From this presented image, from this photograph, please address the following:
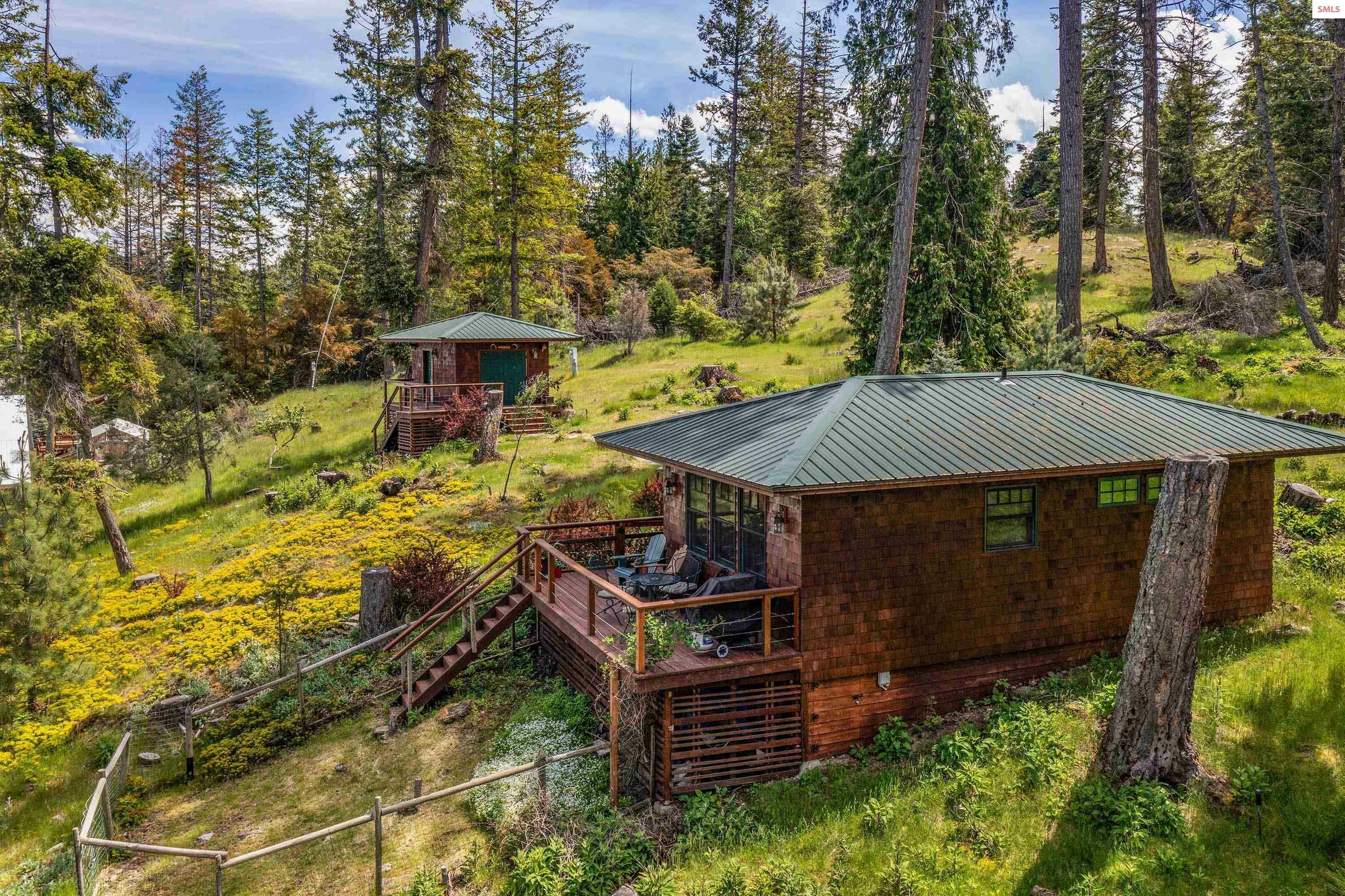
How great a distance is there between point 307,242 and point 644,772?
5231 cm

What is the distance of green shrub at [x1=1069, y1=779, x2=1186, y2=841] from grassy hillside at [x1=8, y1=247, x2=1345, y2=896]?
28 mm

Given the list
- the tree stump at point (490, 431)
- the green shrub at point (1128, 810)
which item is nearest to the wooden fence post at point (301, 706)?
the green shrub at point (1128, 810)

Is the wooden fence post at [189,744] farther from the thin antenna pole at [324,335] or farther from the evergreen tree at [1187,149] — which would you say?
the evergreen tree at [1187,149]

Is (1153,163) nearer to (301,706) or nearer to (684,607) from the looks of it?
(684,607)

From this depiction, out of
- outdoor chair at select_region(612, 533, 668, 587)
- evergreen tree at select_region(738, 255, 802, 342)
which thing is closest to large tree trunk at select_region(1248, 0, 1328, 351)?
evergreen tree at select_region(738, 255, 802, 342)

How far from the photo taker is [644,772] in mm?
9250

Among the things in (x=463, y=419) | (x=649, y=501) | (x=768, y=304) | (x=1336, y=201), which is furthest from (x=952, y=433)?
(x=768, y=304)

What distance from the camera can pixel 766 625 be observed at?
29.7ft

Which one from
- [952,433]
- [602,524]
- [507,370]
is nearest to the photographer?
[952,433]

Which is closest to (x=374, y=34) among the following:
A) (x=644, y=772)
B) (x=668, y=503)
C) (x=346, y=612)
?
(x=346, y=612)

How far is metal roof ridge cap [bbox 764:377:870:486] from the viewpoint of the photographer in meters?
8.80

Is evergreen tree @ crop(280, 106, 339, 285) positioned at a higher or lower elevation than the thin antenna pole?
higher

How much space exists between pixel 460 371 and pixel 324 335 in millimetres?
15464

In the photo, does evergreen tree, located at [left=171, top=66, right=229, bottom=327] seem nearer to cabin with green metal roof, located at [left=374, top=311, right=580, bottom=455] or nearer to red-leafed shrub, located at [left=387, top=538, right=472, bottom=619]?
cabin with green metal roof, located at [left=374, top=311, right=580, bottom=455]
